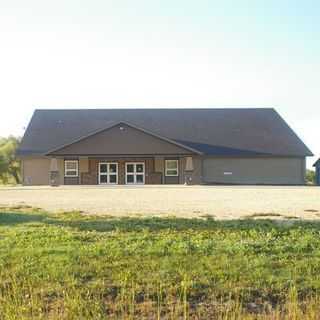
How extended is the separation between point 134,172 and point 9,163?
16052mm

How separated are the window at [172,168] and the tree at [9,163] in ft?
52.4

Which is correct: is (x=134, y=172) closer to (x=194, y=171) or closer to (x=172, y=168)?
(x=172, y=168)

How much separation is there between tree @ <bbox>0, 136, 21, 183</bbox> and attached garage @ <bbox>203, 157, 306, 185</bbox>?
18822 millimetres

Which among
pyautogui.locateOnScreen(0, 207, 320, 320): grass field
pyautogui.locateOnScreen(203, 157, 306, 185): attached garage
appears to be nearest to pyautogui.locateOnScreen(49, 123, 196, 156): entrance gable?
pyautogui.locateOnScreen(203, 157, 306, 185): attached garage

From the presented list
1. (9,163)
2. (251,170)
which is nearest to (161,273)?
(251,170)

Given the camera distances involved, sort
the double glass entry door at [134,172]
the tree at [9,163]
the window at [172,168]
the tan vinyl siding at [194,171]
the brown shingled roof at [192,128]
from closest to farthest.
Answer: the tan vinyl siding at [194,171] → the double glass entry door at [134,172] → the window at [172,168] → the brown shingled roof at [192,128] → the tree at [9,163]

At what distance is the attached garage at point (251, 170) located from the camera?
156ft

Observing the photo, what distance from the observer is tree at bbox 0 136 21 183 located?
56.9 metres

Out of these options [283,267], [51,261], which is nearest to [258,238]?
[283,267]

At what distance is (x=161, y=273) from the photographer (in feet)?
A: 24.6

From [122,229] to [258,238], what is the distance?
262 cm

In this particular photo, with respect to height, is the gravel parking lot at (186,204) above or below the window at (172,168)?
below

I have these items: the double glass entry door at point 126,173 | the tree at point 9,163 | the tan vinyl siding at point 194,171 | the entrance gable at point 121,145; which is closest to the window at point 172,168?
the tan vinyl siding at point 194,171

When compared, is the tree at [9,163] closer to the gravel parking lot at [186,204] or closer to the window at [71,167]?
the window at [71,167]
